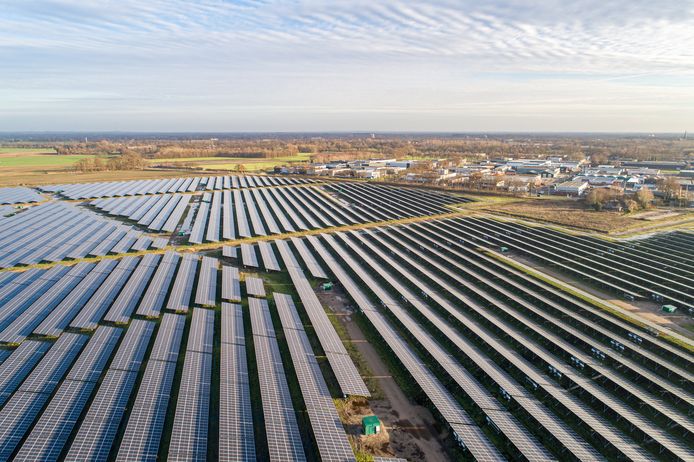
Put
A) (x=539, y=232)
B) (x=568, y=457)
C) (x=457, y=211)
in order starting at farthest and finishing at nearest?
(x=457, y=211), (x=539, y=232), (x=568, y=457)

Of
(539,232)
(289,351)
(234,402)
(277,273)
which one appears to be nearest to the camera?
(234,402)

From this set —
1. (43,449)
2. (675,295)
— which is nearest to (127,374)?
(43,449)

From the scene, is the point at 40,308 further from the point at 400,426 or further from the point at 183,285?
the point at 400,426

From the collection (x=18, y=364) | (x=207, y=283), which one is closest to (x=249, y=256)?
(x=207, y=283)

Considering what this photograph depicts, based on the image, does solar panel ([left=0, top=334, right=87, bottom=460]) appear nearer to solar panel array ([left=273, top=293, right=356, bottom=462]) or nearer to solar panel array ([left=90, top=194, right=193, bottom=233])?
solar panel array ([left=273, top=293, right=356, bottom=462])

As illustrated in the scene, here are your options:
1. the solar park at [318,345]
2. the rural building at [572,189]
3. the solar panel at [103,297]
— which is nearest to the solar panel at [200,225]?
the solar park at [318,345]

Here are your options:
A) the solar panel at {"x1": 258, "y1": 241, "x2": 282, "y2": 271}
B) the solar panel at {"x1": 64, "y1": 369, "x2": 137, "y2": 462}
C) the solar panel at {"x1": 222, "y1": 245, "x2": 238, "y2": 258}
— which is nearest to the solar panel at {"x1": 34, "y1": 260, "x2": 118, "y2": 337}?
the solar panel at {"x1": 64, "y1": 369, "x2": 137, "y2": 462}

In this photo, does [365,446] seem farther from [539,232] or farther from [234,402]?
[539,232]
